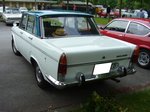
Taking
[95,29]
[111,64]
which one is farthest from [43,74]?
[95,29]

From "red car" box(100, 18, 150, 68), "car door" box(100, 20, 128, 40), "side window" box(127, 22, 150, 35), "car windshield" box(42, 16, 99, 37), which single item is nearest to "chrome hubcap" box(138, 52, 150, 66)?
"red car" box(100, 18, 150, 68)

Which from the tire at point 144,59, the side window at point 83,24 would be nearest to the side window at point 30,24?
the side window at point 83,24

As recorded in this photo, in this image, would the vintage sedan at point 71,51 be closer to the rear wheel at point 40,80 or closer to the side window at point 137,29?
the rear wheel at point 40,80

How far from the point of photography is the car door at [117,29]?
7.48 m

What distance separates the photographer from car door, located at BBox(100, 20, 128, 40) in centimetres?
748

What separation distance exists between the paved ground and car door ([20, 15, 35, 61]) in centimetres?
66

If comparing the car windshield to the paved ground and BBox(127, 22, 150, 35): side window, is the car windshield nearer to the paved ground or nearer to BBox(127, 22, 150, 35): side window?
the paved ground

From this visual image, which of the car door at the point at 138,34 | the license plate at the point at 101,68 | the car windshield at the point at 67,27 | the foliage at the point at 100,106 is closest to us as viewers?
the foliage at the point at 100,106

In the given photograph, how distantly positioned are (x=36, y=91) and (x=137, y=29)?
378cm

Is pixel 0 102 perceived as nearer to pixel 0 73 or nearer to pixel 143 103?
pixel 0 73

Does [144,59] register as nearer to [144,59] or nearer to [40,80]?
[144,59]

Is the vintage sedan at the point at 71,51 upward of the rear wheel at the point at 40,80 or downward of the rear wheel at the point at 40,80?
upward

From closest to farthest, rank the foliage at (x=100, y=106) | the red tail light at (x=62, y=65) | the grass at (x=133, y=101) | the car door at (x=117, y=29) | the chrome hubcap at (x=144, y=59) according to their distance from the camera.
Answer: the foliage at (x=100, y=106) → the red tail light at (x=62, y=65) → the grass at (x=133, y=101) → the chrome hubcap at (x=144, y=59) → the car door at (x=117, y=29)

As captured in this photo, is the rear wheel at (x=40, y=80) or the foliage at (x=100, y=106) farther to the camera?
the rear wheel at (x=40, y=80)
